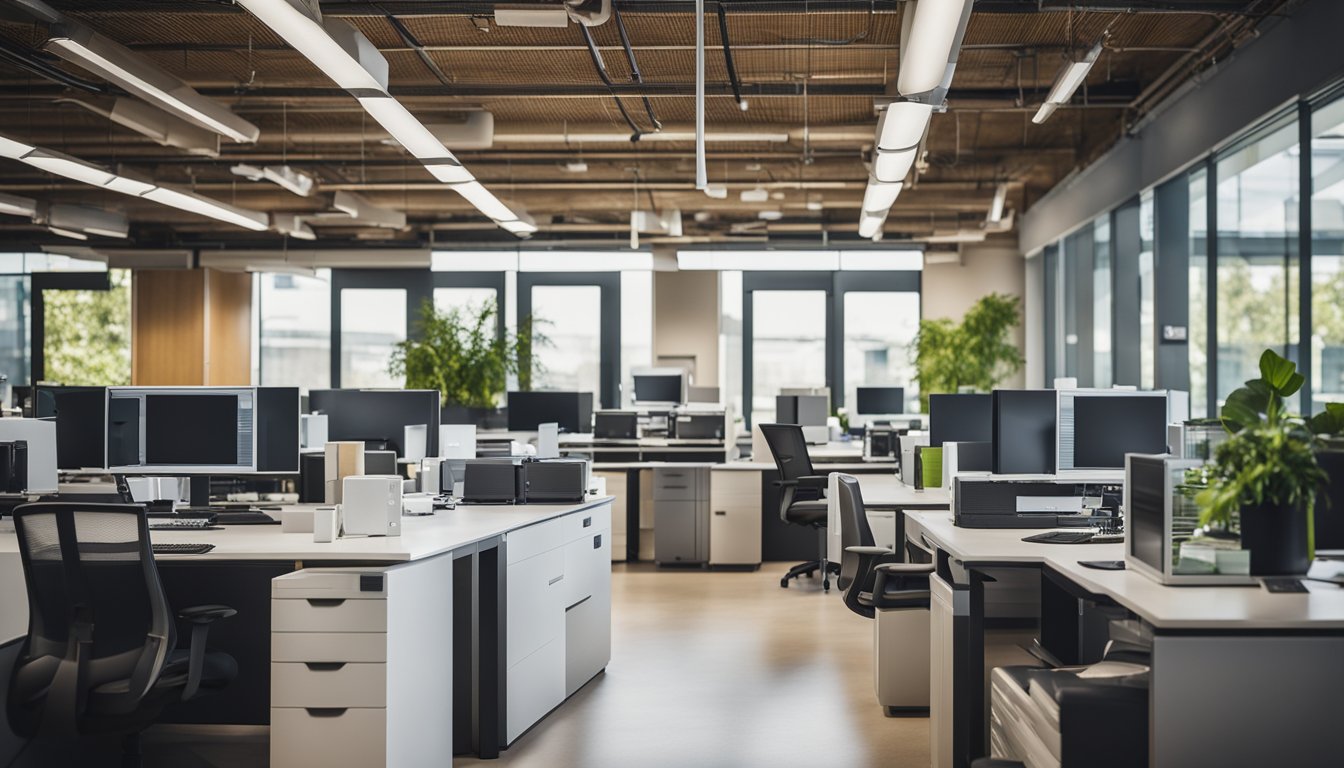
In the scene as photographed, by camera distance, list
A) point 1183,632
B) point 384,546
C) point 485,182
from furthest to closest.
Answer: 1. point 485,182
2. point 384,546
3. point 1183,632

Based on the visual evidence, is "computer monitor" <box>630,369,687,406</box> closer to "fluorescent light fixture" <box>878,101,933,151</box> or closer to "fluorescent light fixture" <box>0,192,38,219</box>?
"fluorescent light fixture" <box>878,101,933,151</box>

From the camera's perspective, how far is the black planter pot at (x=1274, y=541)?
305 cm

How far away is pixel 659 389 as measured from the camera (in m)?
11.1

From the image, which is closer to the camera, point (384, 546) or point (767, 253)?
point (384, 546)

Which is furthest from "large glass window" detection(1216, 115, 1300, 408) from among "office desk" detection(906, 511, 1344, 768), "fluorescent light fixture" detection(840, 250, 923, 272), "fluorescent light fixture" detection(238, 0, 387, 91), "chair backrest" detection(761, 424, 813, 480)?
"fluorescent light fixture" detection(840, 250, 923, 272)

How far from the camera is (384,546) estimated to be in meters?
3.83

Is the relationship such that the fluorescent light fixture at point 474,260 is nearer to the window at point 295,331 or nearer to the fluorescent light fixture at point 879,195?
the window at point 295,331

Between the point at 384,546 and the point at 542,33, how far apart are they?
4.57m

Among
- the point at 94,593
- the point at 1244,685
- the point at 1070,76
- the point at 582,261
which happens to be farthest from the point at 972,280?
the point at 94,593

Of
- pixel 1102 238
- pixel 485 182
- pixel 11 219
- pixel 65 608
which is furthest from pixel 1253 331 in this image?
pixel 11 219

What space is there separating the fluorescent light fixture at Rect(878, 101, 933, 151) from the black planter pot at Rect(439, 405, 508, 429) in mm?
4562

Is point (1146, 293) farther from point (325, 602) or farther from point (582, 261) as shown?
point (325, 602)

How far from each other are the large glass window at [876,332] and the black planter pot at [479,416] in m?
6.30

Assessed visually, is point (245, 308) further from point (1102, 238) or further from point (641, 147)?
point (1102, 238)
